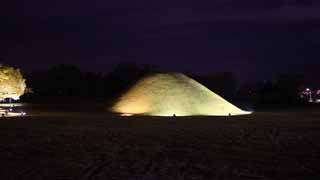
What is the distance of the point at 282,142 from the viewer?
18.4m

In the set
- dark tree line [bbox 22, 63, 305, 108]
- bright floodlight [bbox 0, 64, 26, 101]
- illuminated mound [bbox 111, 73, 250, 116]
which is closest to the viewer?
illuminated mound [bbox 111, 73, 250, 116]

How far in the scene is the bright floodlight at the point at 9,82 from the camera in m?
52.2

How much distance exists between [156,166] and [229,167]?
196 cm

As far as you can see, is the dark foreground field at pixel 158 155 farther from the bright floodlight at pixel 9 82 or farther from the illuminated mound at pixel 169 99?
the bright floodlight at pixel 9 82

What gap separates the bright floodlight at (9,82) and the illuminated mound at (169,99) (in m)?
15.4

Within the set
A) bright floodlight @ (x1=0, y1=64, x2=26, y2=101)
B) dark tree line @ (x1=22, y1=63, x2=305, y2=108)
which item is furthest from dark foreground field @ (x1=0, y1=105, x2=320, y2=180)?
dark tree line @ (x1=22, y1=63, x2=305, y2=108)

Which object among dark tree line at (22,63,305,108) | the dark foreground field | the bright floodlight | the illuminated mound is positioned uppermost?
dark tree line at (22,63,305,108)

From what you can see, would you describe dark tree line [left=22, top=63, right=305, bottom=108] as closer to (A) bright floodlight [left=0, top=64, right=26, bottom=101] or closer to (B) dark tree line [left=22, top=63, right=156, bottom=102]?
(B) dark tree line [left=22, top=63, right=156, bottom=102]

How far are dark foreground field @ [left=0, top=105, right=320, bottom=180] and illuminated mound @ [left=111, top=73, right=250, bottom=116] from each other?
18.5 meters

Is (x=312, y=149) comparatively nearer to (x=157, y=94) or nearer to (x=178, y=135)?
(x=178, y=135)

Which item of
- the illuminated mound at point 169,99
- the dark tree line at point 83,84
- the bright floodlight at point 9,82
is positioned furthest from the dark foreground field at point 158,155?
the dark tree line at point 83,84

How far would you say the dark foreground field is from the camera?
454 inches

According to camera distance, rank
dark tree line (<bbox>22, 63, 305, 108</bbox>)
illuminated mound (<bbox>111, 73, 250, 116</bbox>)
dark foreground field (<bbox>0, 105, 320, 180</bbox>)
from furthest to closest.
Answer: dark tree line (<bbox>22, 63, 305, 108</bbox>)
illuminated mound (<bbox>111, 73, 250, 116</bbox>)
dark foreground field (<bbox>0, 105, 320, 180</bbox>)

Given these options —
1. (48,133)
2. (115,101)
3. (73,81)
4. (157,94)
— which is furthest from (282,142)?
(73,81)
